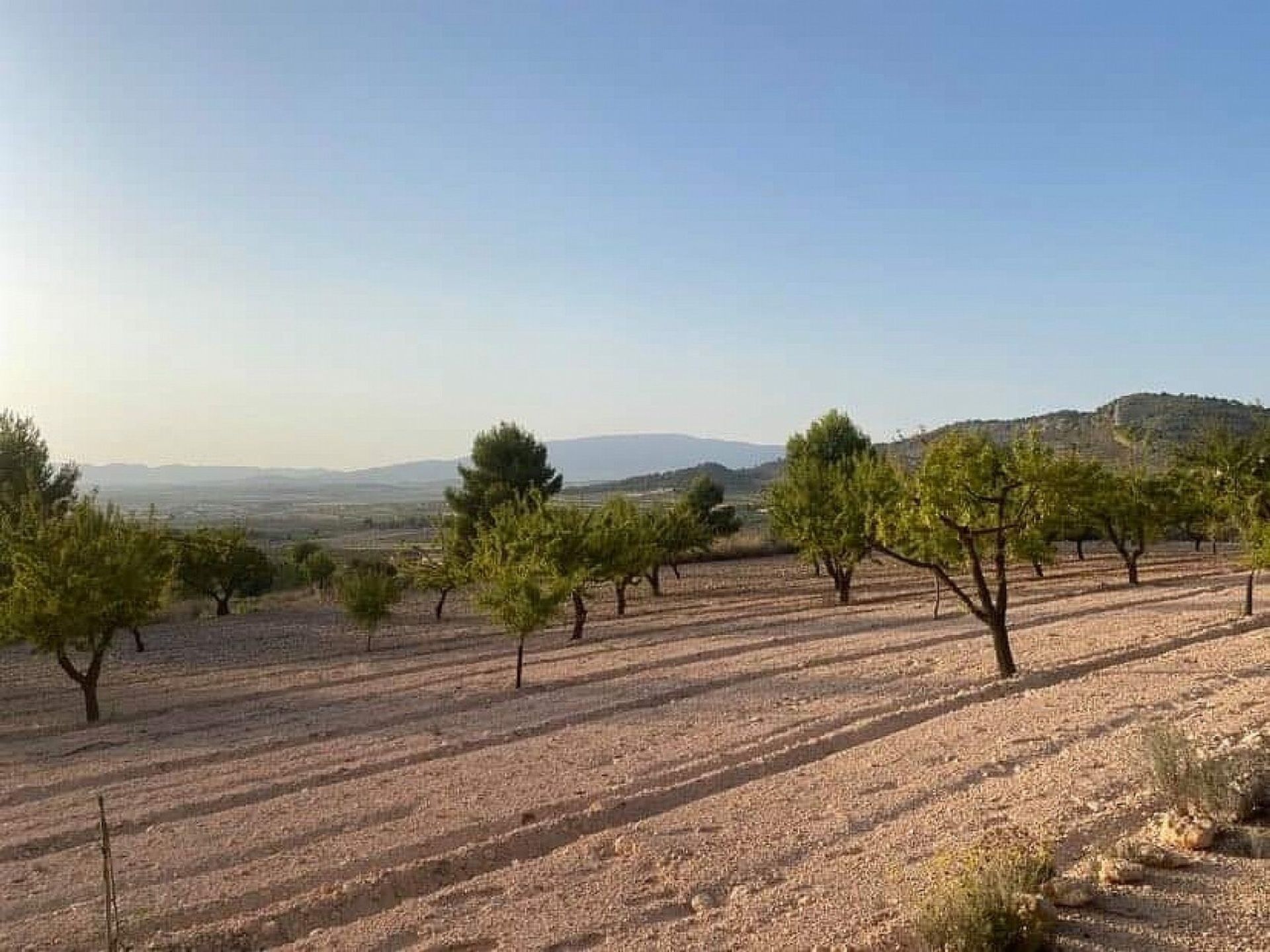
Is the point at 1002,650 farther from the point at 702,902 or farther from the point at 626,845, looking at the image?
the point at 702,902

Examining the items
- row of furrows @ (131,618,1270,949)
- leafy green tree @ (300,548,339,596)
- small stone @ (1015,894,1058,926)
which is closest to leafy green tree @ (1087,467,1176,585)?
row of furrows @ (131,618,1270,949)

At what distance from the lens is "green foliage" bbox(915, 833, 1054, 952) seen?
6.75 m

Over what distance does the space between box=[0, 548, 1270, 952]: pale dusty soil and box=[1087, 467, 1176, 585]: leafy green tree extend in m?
15.3

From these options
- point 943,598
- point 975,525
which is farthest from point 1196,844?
point 943,598

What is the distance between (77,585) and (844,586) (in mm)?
28521

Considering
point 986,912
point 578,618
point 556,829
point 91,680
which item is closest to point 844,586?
point 578,618

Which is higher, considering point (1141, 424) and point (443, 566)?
point (1141, 424)

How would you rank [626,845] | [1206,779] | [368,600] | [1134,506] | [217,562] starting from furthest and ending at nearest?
[217,562], [1134,506], [368,600], [626,845], [1206,779]

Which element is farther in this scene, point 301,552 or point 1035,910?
point 301,552

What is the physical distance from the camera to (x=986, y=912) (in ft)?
22.5

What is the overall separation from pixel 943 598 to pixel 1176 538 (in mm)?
43807

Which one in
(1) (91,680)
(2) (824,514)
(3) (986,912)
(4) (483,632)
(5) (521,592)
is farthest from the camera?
(2) (824,514)

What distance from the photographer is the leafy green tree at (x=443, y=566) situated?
39.8 m

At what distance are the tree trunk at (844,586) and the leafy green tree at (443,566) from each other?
15.2m
